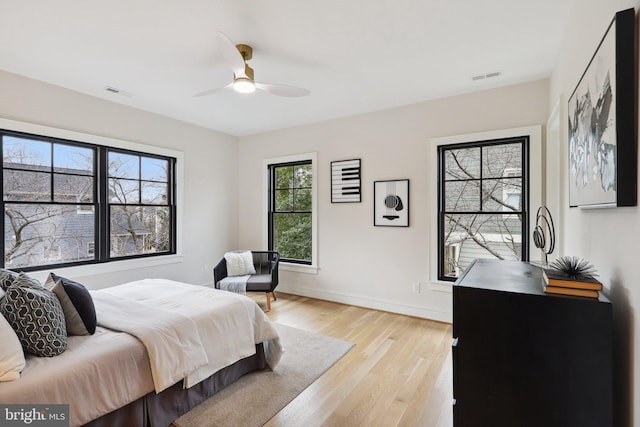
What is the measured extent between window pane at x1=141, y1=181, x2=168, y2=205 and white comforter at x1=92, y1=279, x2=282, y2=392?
1833 mm

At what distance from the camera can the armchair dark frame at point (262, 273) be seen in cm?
416

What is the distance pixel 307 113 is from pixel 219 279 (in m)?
2.66

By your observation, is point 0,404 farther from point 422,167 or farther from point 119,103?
point 422,167

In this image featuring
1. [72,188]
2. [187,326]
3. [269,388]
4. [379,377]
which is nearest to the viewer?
[187,326]

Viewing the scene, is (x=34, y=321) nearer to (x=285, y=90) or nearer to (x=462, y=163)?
(x=285, y=90)

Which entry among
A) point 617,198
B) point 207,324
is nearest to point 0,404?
point 207,324

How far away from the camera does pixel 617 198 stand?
3.69 ft

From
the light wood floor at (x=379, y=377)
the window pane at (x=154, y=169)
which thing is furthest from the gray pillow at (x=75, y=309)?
the window pane at (x=154, y=169)

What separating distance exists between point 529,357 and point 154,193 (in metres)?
4.65

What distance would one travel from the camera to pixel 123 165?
4.09m

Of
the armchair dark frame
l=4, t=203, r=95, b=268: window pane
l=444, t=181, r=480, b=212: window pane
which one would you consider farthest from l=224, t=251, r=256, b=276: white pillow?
l=444, t=181, r=480, b=212: window pane

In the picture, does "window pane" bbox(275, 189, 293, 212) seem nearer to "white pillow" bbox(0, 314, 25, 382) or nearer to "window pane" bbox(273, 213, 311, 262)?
"window pane" bbox(273, 213, 311, 262)

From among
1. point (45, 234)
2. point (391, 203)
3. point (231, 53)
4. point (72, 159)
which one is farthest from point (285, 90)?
point (45, 234)

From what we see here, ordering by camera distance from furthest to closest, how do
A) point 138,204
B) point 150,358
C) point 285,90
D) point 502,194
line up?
point 138,204 → point 502,194 → point 285,90 → point 150,358
